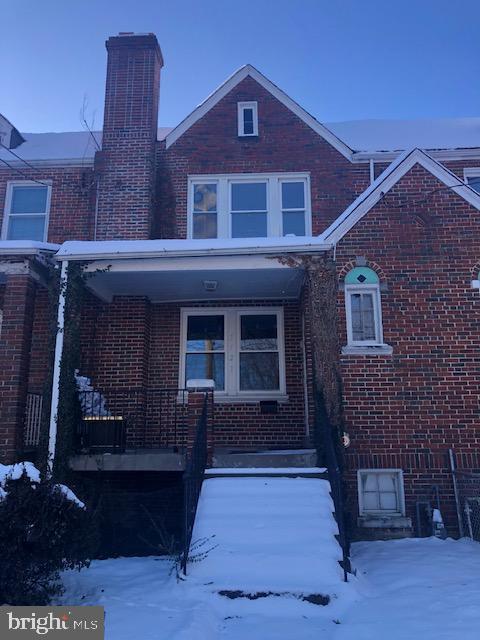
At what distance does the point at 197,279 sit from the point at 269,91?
5388 millimetres

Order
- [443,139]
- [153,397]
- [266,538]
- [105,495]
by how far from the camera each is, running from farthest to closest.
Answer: [443,139], [153,397], [105,495], [266,538]

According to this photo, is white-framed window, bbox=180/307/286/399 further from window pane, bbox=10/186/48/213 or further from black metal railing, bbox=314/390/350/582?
window pane, bbox=10/186/48/213

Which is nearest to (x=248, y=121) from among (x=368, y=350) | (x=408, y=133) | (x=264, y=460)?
(x=408, y=133)

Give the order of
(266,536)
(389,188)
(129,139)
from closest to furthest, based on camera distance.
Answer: (266,536)
(389,188)
(129,139)

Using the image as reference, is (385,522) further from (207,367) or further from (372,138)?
(372,138)

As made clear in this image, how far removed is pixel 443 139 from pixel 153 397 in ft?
28.4

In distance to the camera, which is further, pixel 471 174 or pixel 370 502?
pixel 471 174

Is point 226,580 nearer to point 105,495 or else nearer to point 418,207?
point 105,495

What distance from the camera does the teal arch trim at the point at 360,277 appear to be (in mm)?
8375

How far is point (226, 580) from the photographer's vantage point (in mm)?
5379

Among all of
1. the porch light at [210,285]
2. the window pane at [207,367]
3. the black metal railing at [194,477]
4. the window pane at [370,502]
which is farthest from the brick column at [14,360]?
the window pane at [370,502]

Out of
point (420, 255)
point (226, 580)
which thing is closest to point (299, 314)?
point (420, 255)

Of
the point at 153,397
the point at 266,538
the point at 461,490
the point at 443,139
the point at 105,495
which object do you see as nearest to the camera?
the point at 266,538

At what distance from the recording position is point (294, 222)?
11.0 meters
